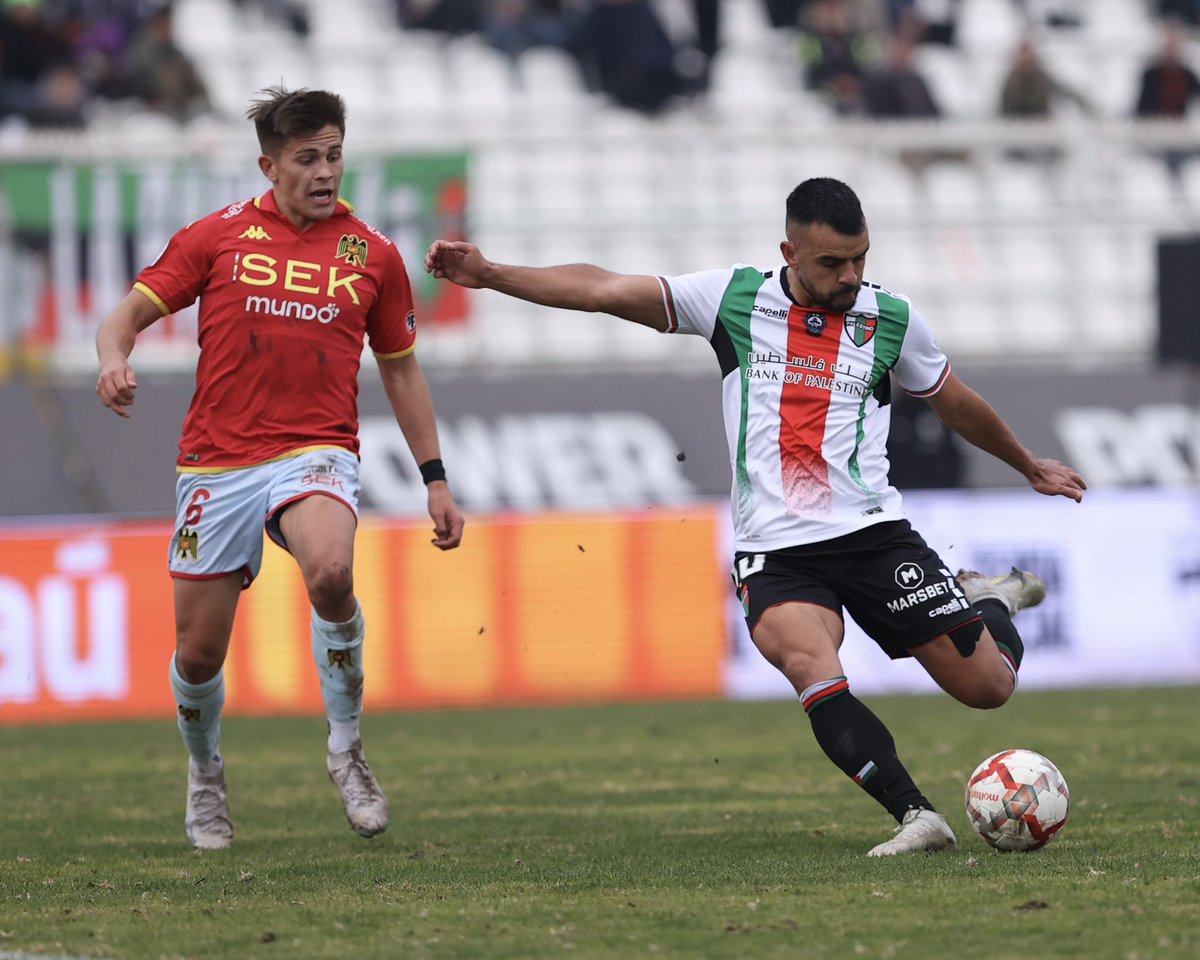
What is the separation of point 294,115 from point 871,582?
2660 mm

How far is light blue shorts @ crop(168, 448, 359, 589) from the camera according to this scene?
7254 mm

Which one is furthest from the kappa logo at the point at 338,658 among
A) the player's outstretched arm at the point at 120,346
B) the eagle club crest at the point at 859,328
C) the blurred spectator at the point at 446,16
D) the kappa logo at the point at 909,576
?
the blurred spectator at the point at 446,16

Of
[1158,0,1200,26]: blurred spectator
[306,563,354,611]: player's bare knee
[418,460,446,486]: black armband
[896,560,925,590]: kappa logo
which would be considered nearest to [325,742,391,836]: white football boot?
[306,563,354,611]: player's bare knee

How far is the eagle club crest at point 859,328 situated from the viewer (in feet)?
22.9

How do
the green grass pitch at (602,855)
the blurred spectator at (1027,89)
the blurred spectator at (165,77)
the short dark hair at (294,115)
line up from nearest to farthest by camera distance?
the green grass pitch at (602,855) < the short dark hair at (294,115) < the blurred spectator at (165,77) < the blurred spectator at (1027,89)

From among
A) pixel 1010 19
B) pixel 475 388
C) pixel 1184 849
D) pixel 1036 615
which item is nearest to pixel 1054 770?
pixel 1184 849

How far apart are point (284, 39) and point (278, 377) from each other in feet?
41.8

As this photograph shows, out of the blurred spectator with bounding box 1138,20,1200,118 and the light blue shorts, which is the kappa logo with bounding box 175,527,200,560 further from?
the blurred spectator with bounding box 1138,20,1200,118

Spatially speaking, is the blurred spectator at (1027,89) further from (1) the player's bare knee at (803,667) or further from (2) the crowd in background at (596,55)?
(1) the player's bare knee at (803,667)

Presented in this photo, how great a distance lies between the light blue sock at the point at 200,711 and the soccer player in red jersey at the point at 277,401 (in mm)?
12

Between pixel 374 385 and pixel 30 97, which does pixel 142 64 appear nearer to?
pixel 30 97

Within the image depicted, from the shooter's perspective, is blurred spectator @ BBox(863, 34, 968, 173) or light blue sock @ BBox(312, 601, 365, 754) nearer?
light blue sock @ BBox(312, 601, 365, 754)

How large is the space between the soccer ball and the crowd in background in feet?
40.6

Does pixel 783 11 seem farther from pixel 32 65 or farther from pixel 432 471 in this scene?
pixel 432 471
